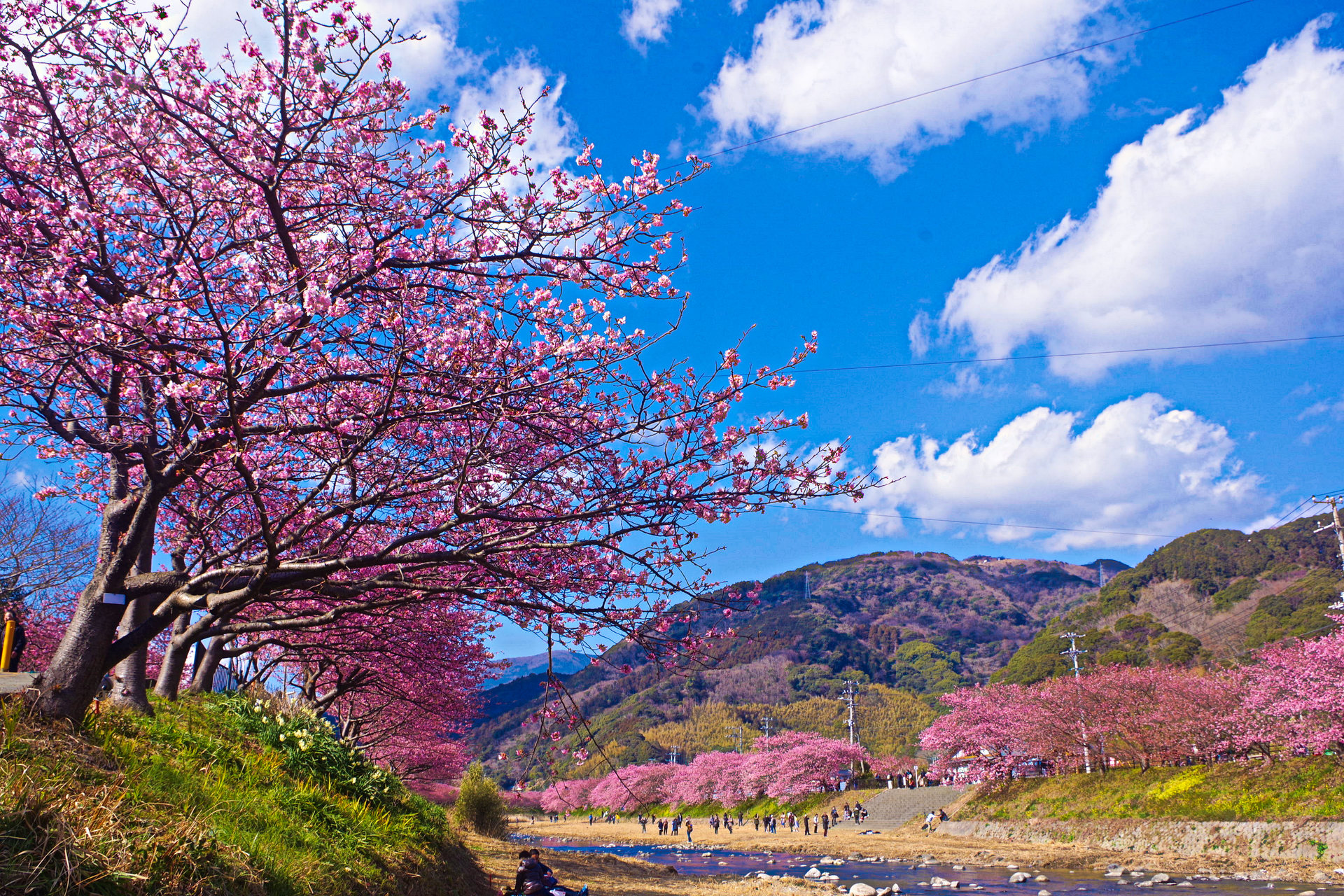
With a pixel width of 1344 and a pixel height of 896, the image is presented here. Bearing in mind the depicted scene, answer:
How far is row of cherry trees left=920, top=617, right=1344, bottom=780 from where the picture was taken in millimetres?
28875

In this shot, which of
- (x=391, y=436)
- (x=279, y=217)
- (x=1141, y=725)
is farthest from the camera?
(x=1141, y=725)

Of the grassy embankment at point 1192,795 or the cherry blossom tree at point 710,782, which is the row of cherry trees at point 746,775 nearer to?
the cherry blossom tree at point 710,782

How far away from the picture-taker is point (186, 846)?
199 inches

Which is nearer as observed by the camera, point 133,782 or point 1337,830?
point 133,782

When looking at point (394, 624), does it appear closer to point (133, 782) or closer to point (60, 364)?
point (133, 782)

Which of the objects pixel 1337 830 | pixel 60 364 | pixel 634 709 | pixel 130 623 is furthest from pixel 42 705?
pixel 634 709

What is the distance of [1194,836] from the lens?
30.0 meters

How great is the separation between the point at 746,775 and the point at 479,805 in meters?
48.0

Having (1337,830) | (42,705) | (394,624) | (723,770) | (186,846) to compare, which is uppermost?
(394,624)

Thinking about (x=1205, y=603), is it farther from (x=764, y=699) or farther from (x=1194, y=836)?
Answer: (x=1194, y=836)

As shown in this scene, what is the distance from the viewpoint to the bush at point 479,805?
2916cm

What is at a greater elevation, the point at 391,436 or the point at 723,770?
the point at 391,436

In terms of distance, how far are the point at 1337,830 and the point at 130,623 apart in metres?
34.1

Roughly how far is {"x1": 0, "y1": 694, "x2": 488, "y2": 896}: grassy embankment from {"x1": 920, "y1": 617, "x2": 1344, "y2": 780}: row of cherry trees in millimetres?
32719
